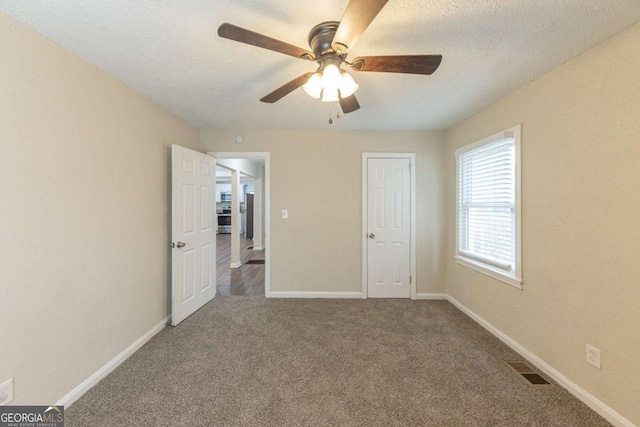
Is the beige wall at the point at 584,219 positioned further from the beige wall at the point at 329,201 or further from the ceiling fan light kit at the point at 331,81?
the ceiling fan light kit at the point at 331,81

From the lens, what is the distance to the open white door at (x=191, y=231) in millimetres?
2740

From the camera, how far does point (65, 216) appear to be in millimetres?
1658

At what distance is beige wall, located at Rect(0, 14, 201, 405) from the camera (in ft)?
4.53

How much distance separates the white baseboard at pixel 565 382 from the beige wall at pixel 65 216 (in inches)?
133

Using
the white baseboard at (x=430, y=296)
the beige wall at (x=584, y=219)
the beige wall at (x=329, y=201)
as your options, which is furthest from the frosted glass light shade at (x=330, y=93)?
the white baseboard at (x=430, y=296)

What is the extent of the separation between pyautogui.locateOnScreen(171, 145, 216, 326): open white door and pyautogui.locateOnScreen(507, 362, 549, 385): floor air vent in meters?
3.18

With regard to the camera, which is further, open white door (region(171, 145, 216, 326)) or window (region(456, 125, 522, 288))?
open white door (region(171, 145, 216, 326))

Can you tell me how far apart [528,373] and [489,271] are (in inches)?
36.5

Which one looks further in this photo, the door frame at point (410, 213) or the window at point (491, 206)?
the door frame at point (410, 213)

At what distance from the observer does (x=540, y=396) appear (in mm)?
1722

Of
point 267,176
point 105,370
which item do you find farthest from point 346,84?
point 105,370

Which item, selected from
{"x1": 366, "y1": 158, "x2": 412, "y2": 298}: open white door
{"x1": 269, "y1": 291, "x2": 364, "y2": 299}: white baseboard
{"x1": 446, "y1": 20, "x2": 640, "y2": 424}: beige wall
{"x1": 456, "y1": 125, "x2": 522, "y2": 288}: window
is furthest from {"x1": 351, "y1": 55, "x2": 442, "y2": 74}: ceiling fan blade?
{"x1": 269, "y1": 291, "x2": 364, "y2": 299}: white baseboard

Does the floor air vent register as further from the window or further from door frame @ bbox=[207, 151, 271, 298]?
door frame @ bbox=[207, 151, 271, 298]

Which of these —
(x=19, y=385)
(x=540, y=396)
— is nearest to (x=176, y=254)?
(x=19, y=385)
